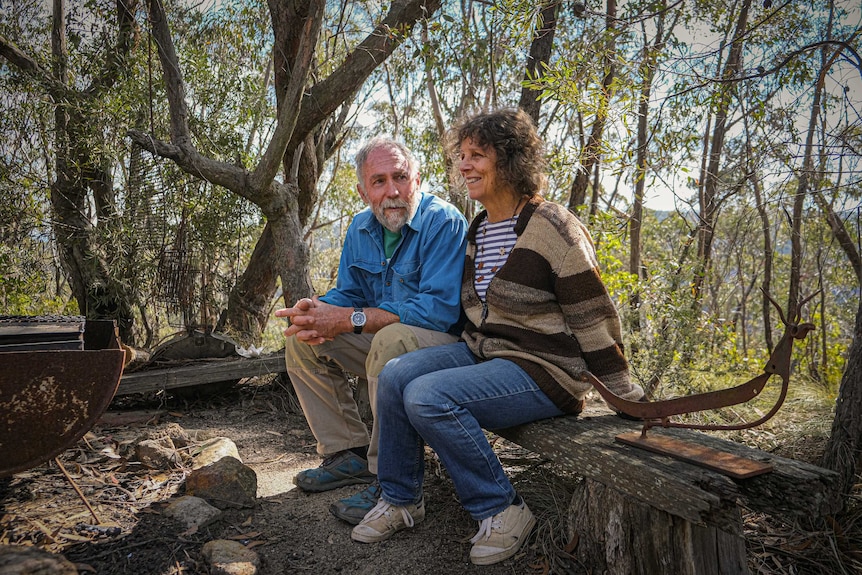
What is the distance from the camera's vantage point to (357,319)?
9.20 ft

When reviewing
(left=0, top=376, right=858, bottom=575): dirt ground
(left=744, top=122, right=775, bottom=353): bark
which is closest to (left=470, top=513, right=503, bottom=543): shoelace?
(left=0, top=376, right=858, bottom=575): dirt ground

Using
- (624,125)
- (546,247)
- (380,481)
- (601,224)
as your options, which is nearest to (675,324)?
(601,224)

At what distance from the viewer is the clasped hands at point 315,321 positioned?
2768 millimetres

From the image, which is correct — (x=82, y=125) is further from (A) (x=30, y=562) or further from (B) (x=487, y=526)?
(B) (x=487, y=526)

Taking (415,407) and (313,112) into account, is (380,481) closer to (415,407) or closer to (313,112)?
(415,407)

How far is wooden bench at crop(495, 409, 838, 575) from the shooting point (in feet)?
5.19

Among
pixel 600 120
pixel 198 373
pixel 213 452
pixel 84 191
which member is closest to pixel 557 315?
pixel 213 452

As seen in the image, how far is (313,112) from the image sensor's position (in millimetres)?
4594

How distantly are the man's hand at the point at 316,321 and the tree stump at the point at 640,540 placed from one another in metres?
1.35

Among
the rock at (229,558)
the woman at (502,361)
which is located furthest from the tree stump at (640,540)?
the rock at (229,558)

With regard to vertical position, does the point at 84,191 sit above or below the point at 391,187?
above

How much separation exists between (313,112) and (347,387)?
255cm

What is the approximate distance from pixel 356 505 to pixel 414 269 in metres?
1.15

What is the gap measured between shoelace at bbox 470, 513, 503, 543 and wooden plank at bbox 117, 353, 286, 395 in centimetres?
266
